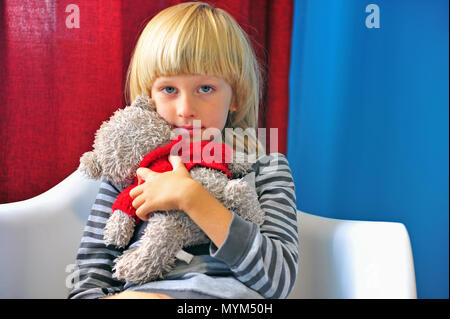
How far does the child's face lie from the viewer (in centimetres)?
72

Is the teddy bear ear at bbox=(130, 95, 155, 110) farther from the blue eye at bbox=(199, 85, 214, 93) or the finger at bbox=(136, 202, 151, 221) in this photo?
the finger at bbox=(136, 202, 151, 221)

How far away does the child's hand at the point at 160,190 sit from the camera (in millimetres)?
624

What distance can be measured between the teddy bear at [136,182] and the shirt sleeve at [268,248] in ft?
0.13

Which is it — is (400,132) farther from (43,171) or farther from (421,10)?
(43,171)

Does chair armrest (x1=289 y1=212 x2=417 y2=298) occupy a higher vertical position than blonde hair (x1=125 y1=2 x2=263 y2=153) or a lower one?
lower

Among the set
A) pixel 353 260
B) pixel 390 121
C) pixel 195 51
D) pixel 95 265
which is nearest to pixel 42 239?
pixel 95 265

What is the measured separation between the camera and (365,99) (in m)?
1.09

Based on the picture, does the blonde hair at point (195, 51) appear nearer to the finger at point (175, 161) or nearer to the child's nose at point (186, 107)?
the child's nose at point (186, 107)

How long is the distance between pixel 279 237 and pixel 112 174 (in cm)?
31

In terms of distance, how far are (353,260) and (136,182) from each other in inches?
17.3
